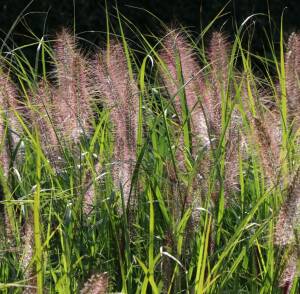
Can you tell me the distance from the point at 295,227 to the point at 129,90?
690 mm

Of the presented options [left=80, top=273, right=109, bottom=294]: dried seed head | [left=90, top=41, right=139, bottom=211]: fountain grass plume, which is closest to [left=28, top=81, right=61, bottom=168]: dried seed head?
[left=90, top=41, right=139, bottom=211]: fountain grass plume

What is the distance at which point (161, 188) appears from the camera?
287 cm

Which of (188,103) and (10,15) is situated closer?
(188,103)

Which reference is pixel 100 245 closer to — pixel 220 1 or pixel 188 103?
pixel 188 103

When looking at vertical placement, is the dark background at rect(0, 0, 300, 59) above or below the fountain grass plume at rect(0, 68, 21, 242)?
above

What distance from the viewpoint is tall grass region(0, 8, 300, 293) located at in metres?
2.38

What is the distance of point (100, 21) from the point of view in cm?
710

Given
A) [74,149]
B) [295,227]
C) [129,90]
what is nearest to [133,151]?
[129,90]

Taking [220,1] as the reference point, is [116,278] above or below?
below

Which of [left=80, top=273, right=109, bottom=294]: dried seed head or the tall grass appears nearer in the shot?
[left=80, top=273, right=109, bottom=294]: dried seed head

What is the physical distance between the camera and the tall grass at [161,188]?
2385 mm

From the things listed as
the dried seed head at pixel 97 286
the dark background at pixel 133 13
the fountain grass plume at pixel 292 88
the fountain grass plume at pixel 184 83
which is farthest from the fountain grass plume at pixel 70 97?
the dark background at pixel 133 13

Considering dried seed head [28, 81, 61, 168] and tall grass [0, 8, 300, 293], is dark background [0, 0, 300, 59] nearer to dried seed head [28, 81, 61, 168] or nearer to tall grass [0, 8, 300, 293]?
tall grass [0, 8, 300, 293]

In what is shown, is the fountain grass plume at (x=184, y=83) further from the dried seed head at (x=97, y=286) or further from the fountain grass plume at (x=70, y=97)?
the dried seed head at (x=97, y=286)
